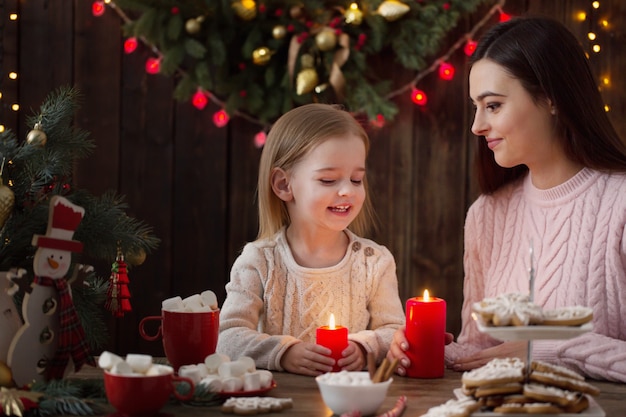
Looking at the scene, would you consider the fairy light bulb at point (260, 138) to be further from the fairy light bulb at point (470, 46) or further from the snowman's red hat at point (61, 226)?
the snowman's red hat at point (61, 226)

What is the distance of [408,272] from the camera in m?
3.24

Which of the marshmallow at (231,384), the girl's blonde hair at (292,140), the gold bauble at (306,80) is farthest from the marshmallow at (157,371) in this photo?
the gold bauble at (306,80)

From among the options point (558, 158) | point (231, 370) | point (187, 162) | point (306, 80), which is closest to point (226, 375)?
point (231, 370)

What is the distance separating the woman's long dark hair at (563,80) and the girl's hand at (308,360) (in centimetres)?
72

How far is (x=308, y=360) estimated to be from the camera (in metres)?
1.51

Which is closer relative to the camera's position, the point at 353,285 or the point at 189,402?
the point at 189,402

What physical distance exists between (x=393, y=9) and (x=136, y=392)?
6.97 ft

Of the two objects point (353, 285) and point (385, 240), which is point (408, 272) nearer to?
point (385, 240)

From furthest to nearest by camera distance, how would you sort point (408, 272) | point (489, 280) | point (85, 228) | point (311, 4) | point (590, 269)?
point (408, 272) < point (311, 4) < point (489, 280) < point (590, 269) < point (85, 228)

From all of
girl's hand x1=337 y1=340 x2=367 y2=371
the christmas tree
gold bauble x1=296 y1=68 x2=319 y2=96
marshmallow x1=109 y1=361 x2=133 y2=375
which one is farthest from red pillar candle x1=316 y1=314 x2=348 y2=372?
gold bauble x1=296 y1=68 x2=319 y2=96

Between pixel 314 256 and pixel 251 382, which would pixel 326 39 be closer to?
pixel 314 256

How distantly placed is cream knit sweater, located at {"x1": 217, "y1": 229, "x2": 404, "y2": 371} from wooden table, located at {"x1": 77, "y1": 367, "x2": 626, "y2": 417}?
0.83 ft

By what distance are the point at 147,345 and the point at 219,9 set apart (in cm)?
129

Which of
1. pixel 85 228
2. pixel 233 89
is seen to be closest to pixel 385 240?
pixel 233 89
